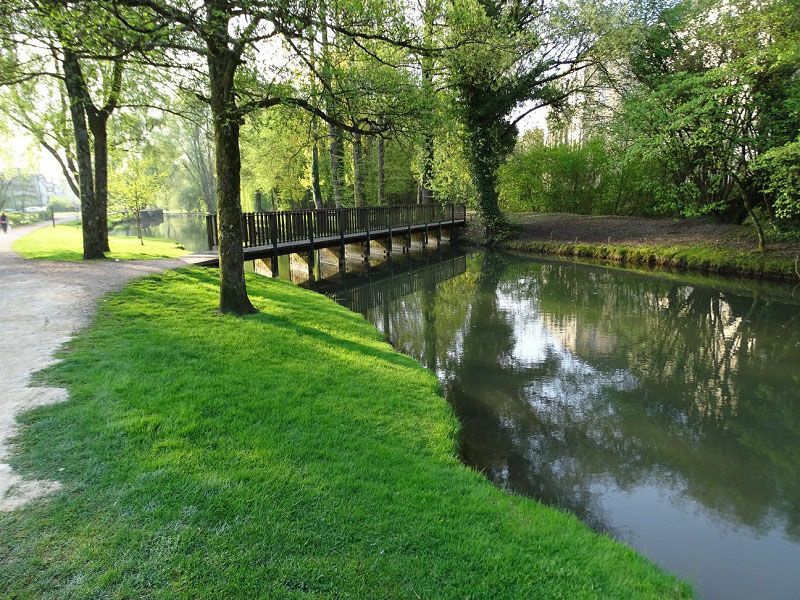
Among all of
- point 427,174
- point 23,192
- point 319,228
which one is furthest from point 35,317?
point 23,192

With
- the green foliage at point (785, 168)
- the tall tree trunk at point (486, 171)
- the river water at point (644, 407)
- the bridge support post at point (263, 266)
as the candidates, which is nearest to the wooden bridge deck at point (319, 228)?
the bridge support post at point (263, 266)

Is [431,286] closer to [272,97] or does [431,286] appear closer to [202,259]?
[202,259]

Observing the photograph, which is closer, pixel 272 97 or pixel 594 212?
pixel 272 97

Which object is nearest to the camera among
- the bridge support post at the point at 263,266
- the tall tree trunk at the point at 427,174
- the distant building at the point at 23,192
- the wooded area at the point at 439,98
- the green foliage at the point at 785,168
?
the wooded area at the point at 439,98

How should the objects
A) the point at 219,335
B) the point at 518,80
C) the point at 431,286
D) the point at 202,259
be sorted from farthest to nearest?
the point at 518,80, the point at 431,286, the point at 202,259, the point at 219,335

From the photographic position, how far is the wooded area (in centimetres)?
643

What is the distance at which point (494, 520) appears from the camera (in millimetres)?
3389

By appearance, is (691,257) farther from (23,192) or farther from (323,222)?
(23,192)

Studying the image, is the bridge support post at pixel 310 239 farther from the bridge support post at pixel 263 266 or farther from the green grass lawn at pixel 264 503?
the green grass lawn at pixel 264 503

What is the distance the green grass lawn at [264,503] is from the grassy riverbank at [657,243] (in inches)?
642

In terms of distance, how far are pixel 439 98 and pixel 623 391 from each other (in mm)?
6009

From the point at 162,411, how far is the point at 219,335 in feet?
8.18

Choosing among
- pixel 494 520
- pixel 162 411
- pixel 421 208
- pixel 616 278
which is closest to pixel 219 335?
pixel 162 411

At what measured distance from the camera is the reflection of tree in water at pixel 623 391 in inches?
193
